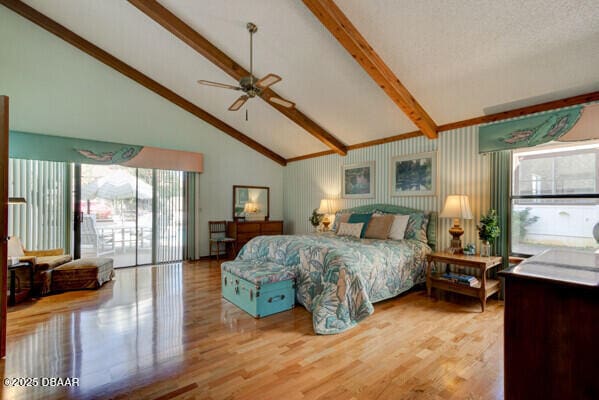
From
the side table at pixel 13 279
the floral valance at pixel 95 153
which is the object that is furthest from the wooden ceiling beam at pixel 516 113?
the side table at pixel 13 279

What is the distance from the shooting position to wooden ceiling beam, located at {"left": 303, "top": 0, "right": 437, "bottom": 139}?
8.64 ft

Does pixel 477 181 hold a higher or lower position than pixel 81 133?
lower

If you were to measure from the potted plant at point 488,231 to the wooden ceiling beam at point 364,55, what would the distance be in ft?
5.09

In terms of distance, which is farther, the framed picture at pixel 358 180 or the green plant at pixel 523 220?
the framed picture at pixel 358 180

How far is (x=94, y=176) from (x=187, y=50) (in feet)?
9.43

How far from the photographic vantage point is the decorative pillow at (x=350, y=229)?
429cm

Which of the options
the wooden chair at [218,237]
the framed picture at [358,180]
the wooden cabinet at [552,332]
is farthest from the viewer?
the wooden chair at [218,237]

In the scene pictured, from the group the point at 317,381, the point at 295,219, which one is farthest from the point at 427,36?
the point at 295,219

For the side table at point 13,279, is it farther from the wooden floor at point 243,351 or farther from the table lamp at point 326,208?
the table lamp at point 326,208

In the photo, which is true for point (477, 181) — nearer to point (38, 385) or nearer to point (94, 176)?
point (38, 385)

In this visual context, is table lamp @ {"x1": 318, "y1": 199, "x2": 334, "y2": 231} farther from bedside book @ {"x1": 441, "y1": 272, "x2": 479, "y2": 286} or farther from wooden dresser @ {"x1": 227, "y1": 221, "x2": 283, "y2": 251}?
bedside book @ {"x1": 441, "y1": 272, "x2": 479, "y2": 286}

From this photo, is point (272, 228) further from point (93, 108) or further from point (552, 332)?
point (552, 332)

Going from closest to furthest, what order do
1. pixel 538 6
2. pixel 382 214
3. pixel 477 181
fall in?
pixel 538 6
pixel 477 181
pixel 382 214

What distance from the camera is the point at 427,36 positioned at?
2693mm
